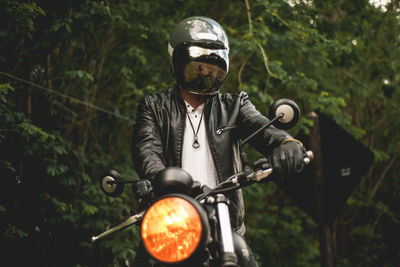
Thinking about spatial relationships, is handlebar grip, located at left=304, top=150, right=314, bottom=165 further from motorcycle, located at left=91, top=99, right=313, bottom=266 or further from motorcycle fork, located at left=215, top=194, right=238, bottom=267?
motorcycle fork, located at left=215, top=194, right=238, bottom=267

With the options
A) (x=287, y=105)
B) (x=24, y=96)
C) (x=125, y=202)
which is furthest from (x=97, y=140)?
(x=287, y=105)

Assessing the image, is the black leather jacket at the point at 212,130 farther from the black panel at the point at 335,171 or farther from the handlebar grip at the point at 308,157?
the black panel at the point at 335,171

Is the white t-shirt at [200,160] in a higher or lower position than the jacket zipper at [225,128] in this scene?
lower

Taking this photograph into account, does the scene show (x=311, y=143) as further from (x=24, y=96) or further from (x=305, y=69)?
(x=24, y=96)

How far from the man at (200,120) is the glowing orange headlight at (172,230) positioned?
0.88 metres

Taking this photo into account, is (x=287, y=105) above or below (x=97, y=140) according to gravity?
below

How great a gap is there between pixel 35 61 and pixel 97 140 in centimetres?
154

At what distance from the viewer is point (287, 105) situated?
72.6 inches

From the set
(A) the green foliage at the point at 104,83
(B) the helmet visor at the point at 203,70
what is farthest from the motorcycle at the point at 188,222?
(A) the green foliage at the point at 104,83

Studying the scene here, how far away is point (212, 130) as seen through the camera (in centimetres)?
253

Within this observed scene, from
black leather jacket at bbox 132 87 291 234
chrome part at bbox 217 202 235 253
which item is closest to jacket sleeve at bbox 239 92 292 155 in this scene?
black leather jacket at bbox 132 87 291 234

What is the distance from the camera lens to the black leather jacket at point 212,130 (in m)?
2.44

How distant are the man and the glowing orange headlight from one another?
0.88 metres

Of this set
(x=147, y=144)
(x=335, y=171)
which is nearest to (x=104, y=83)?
(x=335, y=171)
